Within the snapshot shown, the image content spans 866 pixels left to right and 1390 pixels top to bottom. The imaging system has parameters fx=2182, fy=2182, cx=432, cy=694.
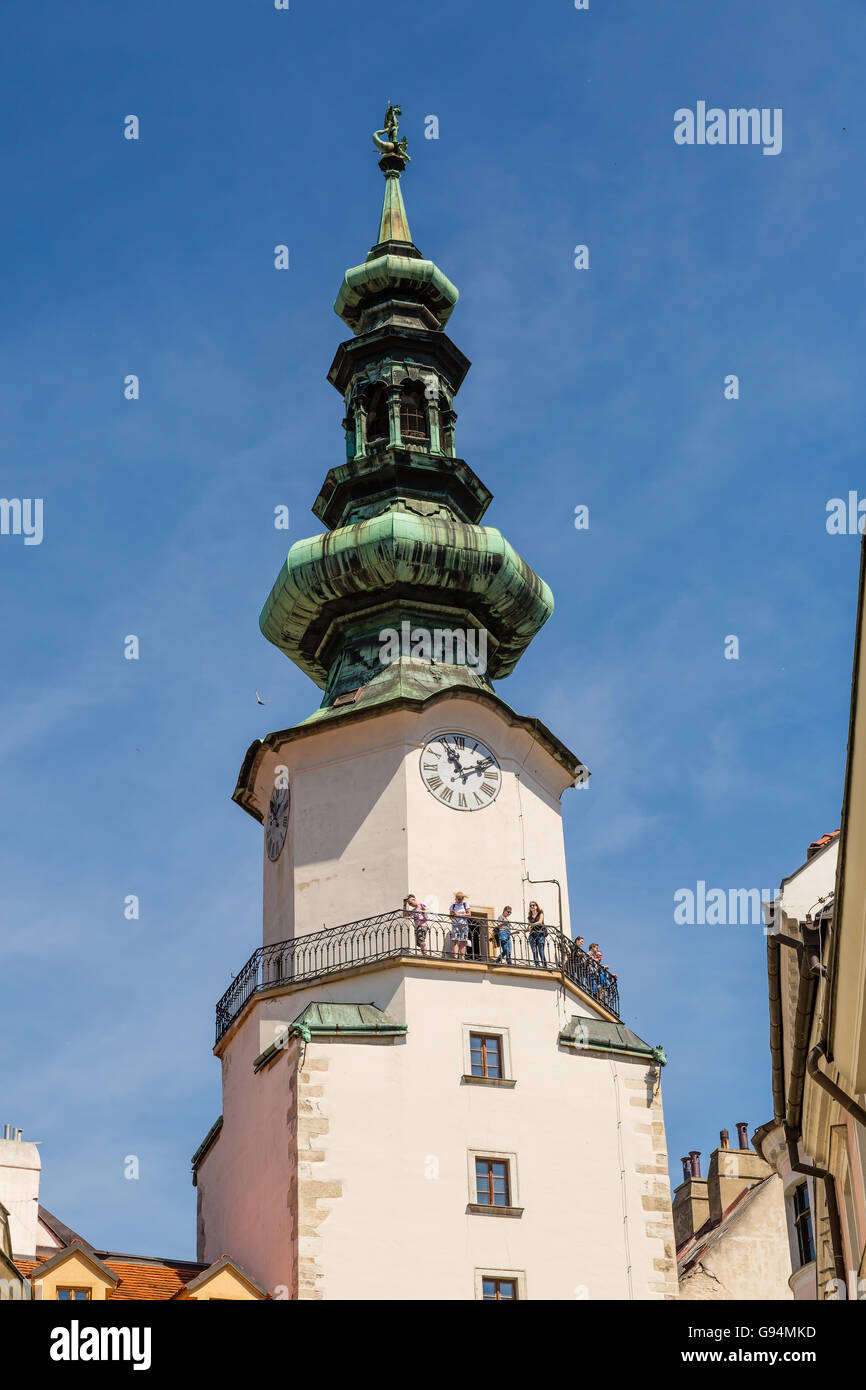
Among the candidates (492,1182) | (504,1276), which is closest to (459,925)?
(492,1182)

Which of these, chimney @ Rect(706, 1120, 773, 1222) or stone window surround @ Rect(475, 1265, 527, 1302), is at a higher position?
chimney @ Rect(706, 1120, 773, 1222)

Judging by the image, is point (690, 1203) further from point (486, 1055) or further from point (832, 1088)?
point (832, 1088)

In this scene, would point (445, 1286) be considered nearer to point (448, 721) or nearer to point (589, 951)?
point (589, 951)

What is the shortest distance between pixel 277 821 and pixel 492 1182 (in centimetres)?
830

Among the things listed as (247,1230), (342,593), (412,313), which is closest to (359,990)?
(247,1230)

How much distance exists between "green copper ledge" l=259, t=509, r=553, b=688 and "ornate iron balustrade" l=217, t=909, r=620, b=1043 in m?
6.65

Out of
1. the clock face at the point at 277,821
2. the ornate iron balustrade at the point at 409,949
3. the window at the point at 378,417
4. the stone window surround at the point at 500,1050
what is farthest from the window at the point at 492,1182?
the window at the point at 378,417

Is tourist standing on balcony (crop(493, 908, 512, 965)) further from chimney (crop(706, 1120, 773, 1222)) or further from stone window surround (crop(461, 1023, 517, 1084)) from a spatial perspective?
chimney (crop(706, 1120, 773, 1222))

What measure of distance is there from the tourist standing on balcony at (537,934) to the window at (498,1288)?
527 centimetres

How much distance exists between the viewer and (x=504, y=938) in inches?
1359

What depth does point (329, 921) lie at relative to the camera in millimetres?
35219

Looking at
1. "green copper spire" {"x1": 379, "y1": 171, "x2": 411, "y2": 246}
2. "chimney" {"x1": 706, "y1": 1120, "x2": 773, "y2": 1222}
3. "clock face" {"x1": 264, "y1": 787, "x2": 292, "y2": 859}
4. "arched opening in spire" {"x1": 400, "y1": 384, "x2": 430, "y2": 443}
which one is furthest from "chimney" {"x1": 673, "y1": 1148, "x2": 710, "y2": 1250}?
"green copper spire" {"x1": 379, "y1": 171, "x2": 411, "y2": 246}

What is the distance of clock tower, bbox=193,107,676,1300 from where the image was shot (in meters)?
31.6
